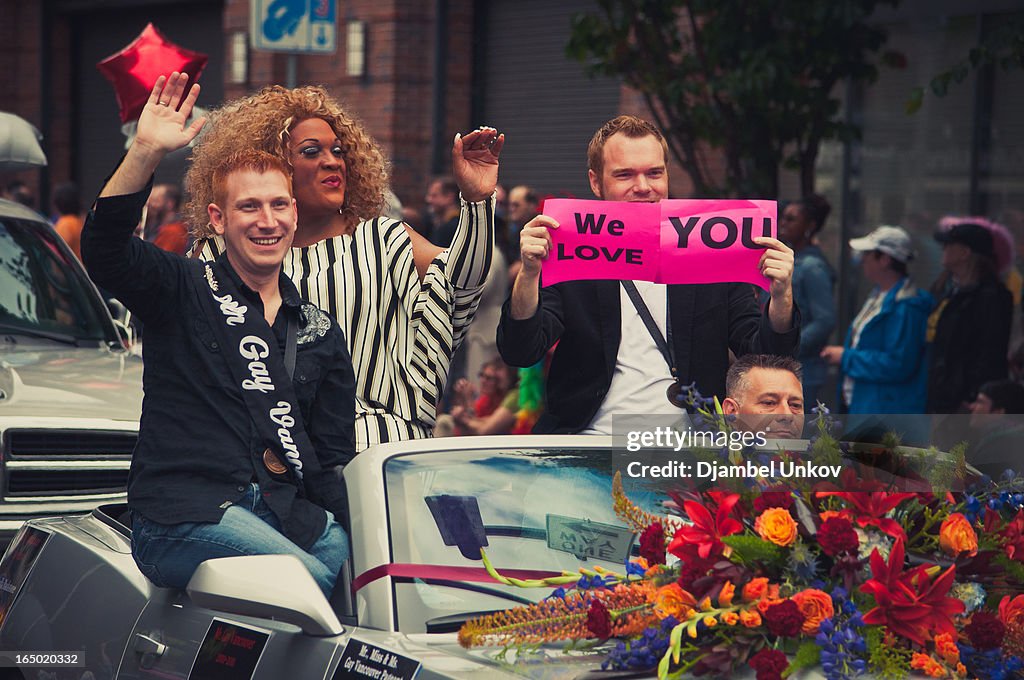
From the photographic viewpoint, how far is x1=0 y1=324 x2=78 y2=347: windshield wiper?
24.4 ft

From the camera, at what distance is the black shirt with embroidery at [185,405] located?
364 centimetres

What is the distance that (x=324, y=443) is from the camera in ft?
12.8

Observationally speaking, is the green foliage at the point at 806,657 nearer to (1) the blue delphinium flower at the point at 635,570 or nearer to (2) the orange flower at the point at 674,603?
(2) the orange flower at the point at 674,603

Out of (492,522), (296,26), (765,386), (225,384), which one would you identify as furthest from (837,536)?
(296,26)

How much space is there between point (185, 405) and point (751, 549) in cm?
146

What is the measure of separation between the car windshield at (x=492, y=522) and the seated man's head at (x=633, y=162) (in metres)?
1.03

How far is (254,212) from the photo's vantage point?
3.90 meters

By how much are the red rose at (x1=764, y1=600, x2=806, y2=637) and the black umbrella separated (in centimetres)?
753

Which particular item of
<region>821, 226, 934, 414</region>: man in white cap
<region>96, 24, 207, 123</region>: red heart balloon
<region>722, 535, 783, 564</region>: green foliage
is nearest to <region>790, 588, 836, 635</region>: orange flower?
<region>722, 535, 783, 564</region>: green foliage

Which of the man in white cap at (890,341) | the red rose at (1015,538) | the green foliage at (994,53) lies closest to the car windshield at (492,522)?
the red rose at (1015,538)

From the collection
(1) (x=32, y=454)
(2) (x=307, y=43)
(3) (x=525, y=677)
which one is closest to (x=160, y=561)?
(3) (x=525, y=677)

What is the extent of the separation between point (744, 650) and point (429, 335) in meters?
2.02

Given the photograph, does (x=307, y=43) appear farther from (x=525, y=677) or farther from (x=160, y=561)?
(x=525, y=677)

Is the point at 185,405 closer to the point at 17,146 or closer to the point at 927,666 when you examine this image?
the point at 927,666
